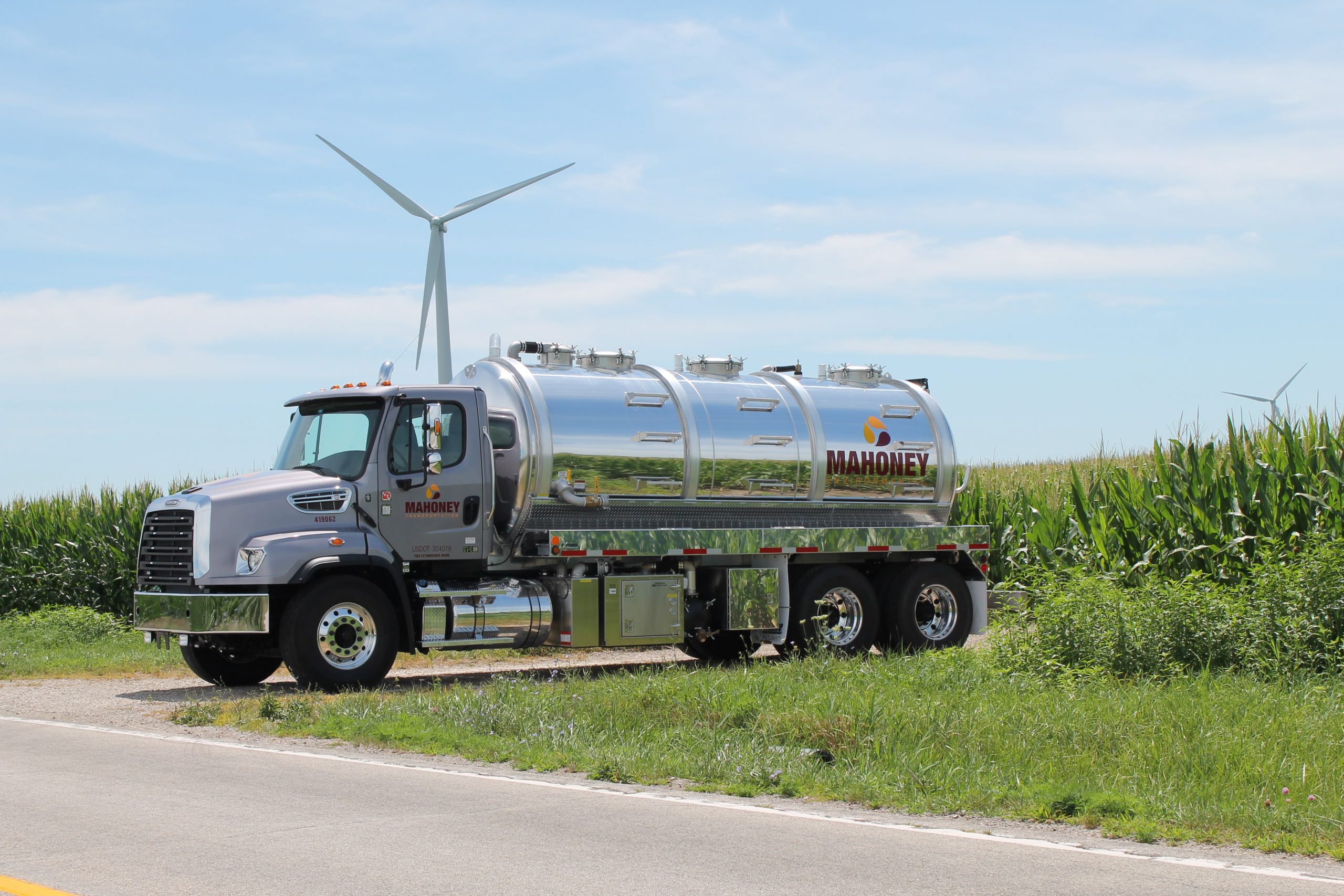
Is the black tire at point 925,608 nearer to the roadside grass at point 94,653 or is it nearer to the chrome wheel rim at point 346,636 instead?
the roadside grass at point 94,653

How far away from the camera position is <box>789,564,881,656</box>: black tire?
18.8 meters

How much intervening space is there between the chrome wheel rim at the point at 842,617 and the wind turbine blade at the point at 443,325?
8090 millimetres

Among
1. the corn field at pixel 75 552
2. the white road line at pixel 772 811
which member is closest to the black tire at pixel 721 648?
the white road line at pixel 772 811

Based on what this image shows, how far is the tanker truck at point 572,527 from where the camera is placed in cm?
1577

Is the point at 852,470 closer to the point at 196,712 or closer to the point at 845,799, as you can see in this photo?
the point at 196,712

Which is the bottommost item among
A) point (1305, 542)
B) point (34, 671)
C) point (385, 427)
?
point (34, 671)

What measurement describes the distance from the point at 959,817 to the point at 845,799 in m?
0.86

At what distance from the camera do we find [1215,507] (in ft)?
54.7

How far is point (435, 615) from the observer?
16.3 metres

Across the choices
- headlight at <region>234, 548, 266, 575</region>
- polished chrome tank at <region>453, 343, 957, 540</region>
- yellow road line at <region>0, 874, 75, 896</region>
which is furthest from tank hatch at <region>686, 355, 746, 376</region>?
yellow road line at <region>0, 874, 75, 896</region>

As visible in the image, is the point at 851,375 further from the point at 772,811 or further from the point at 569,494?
the point at 772,811

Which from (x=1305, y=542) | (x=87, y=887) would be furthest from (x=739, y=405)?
(x=87, y=887)

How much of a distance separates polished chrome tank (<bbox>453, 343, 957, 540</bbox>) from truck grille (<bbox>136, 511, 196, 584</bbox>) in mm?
3608

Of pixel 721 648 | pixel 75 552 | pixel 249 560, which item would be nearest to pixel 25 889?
pixel 249 560
